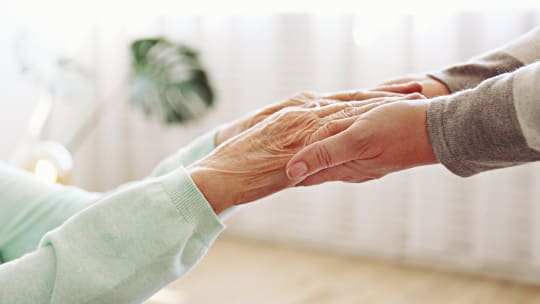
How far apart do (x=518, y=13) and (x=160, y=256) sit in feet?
5.67

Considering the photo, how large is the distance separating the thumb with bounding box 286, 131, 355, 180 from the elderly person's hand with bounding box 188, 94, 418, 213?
3 centimetres

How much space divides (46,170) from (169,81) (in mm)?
580

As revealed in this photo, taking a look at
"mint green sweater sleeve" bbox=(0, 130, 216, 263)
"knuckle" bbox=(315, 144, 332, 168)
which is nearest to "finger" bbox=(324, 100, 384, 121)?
"knuckle" bbox=(315, 144, 332, 168)

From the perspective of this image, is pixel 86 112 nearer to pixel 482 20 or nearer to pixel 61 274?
pixel 482 20

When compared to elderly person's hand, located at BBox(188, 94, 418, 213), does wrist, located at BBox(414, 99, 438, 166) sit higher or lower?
higher

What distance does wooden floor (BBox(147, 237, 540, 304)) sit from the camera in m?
2.25

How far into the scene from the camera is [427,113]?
39.1 inches

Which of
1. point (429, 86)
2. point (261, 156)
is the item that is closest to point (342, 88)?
point (429, 86)

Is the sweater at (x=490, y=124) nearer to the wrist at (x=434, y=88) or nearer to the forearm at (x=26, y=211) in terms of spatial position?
the wrist at (x=434, y=88)

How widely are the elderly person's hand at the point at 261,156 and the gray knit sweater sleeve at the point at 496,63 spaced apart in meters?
0.24

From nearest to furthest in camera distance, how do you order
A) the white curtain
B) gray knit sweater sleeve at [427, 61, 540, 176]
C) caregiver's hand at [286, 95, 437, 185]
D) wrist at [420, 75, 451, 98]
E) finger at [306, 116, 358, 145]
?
1. gray knit sweater sleeve at [427, 61, 540, 176]
2. caregiver's hand at [286, 95, 437, 185]
3. finger at [306, 116, 358, 145]
4. wrist at [420, 75, 451, 98]
5. the white curtain

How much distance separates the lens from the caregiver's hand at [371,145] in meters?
1.00

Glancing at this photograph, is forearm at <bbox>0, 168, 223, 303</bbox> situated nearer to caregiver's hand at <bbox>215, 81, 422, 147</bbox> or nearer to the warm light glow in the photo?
caregiver's hand at <bbox>215, 81, 422, 147</bbox>

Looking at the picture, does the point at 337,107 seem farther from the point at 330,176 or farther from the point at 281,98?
the point at 281,98
